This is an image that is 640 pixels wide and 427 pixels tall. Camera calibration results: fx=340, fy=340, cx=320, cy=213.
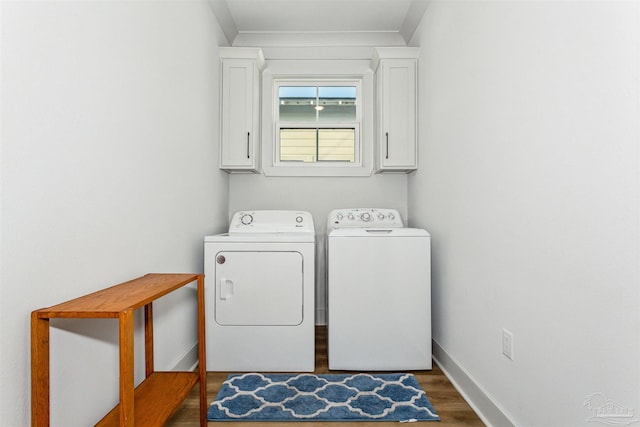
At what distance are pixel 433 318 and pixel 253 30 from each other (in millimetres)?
2741

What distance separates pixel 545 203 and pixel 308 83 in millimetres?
2412

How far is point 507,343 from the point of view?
1.41 meters

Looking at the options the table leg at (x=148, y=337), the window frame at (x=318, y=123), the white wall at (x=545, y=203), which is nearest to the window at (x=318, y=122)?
the window frame at (x=318, y=123)

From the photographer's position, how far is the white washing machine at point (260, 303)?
83.1 inches

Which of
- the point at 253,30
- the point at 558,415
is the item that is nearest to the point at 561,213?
the point at 558,415

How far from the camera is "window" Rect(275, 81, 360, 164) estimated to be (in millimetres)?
3117

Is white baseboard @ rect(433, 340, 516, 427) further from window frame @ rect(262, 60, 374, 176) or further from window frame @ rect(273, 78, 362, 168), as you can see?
window frame @ rect(273, 78, 362, 168)

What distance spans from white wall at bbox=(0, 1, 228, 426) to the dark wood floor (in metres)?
0.25

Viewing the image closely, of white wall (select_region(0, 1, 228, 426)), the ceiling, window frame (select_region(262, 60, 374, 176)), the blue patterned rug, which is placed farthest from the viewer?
window frame (select_region(262, 60, 374, 176))

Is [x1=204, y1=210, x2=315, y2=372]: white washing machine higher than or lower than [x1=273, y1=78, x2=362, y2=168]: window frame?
lower

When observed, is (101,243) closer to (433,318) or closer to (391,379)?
(391,379)

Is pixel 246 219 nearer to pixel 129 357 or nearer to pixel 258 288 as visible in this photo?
pixel 258 288

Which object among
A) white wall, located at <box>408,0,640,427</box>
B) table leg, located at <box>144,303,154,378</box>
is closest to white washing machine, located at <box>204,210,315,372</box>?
table leg, located at <box>144,303,154,378</box>

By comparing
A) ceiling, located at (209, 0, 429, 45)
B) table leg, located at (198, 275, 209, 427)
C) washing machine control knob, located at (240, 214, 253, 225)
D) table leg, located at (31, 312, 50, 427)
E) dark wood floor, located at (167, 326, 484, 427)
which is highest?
ceiling, located at (209, 0, 429, 45)
